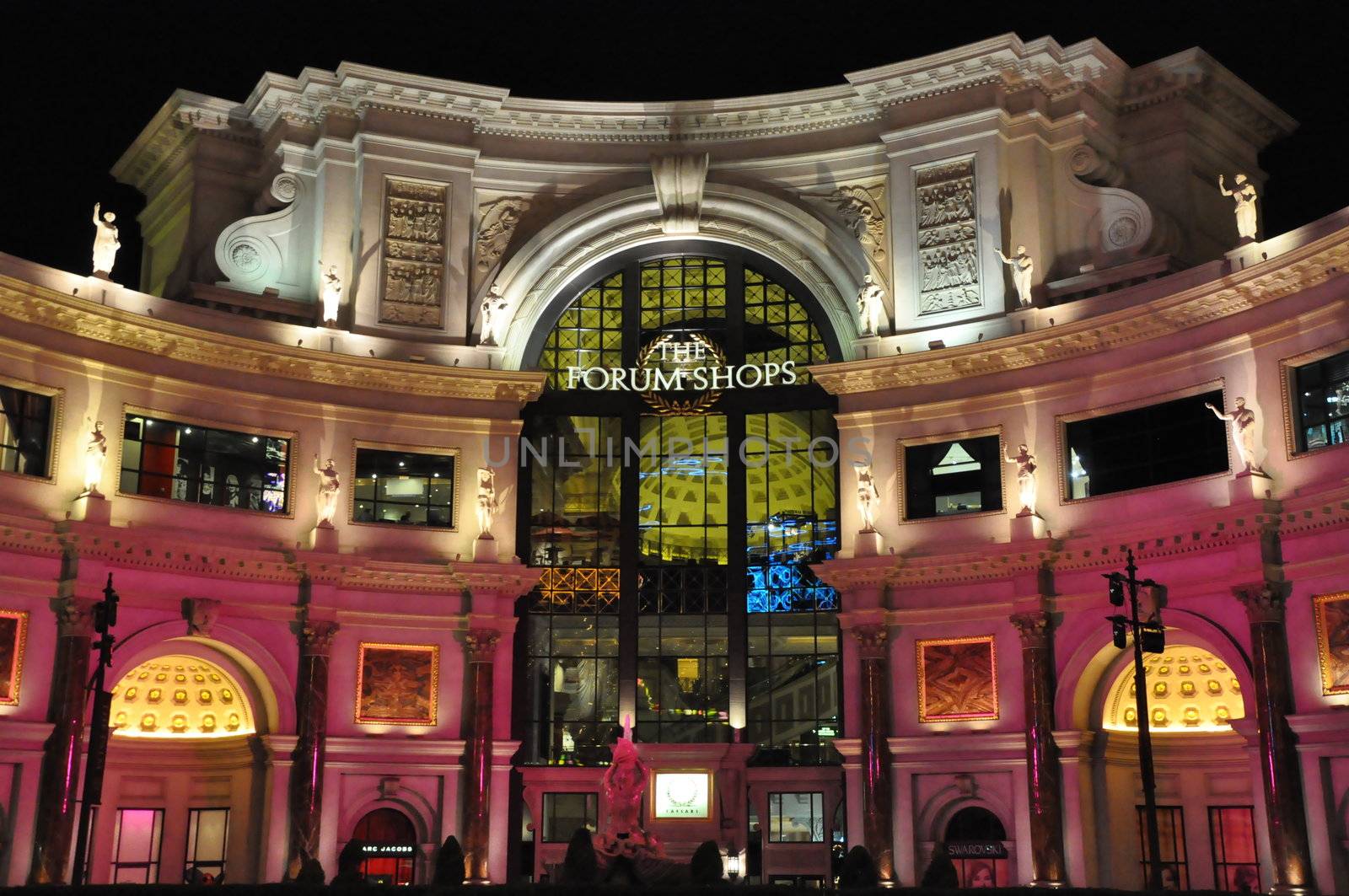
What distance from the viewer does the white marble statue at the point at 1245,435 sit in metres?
37.8

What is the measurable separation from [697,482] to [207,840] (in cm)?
1915

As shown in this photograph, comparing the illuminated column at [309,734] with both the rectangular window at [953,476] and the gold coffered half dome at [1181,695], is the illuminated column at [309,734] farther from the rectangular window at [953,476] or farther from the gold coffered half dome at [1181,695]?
the gold coffered half dome at [1181,695]

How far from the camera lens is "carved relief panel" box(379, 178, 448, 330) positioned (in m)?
47.2

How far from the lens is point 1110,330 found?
41312 millimetres

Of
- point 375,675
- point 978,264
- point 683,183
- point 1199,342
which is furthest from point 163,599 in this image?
point 1199,342

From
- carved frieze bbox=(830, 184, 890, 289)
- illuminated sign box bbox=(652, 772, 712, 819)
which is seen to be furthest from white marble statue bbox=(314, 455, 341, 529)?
carved frieze bbox=(830, 184, 890, 289)

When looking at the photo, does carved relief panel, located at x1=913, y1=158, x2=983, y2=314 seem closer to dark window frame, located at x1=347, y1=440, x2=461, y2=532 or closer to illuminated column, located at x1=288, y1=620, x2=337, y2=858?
dark window frame, located at x1=347, y1=440, x2=461, y2=532

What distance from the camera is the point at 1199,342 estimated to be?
131 feet

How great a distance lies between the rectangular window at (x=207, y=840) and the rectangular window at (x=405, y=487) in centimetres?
940

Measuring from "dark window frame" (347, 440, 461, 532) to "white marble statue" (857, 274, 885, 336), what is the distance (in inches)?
503

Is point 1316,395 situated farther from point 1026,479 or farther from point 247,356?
point 247,356

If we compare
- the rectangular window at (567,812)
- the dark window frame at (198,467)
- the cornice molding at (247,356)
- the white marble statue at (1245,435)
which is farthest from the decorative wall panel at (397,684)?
the white marble statue at (1245,435)

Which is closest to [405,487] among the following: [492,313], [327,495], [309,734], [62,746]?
[327,495]

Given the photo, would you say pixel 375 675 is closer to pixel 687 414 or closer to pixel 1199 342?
pixel 687 414
